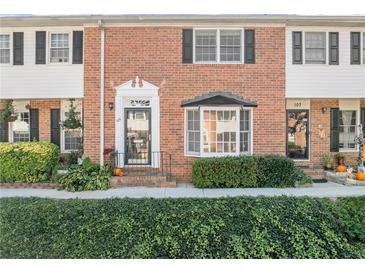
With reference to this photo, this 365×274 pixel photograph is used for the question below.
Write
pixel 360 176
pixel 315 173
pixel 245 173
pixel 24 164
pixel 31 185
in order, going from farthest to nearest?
pixel 315 173 → pixel 360 176 → pixel 24 164 → pixel 31 185 → pixel 245 173

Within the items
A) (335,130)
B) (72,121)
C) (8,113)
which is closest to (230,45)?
(335,130)

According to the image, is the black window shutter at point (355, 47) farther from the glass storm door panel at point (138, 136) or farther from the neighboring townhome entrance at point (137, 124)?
the glass storm door panel at point (138, 136)

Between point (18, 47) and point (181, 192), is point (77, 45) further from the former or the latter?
point (181, 192)

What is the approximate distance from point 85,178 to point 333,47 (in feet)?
34.8

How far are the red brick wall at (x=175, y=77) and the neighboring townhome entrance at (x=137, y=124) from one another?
0.23 m

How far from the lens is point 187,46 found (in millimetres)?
10375

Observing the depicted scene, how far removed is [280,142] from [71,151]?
28.3 feet

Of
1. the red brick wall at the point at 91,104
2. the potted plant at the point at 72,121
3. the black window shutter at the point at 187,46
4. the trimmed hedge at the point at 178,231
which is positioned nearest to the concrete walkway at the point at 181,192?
the red brick wall at the point at 91,104

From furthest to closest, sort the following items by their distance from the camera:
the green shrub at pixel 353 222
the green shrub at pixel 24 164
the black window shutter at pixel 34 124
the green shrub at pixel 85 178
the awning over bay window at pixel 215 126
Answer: the black window shutter at pixel 34 124
the awning over bay window at pixel 215 126
the green shrub at pixel 24 164
the green shrub at pixel 85 178
the green shrub at pixel 353 222

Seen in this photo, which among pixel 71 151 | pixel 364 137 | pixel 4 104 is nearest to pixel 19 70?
pixel 4 104

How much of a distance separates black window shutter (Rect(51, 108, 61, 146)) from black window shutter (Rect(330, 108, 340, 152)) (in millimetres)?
11718

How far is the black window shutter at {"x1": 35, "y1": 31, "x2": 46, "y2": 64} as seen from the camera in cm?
1076

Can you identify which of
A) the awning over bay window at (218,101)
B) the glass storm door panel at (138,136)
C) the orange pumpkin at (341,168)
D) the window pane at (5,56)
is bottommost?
the orange pumpkin at (341,168)

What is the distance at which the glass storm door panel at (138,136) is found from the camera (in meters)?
10.6
